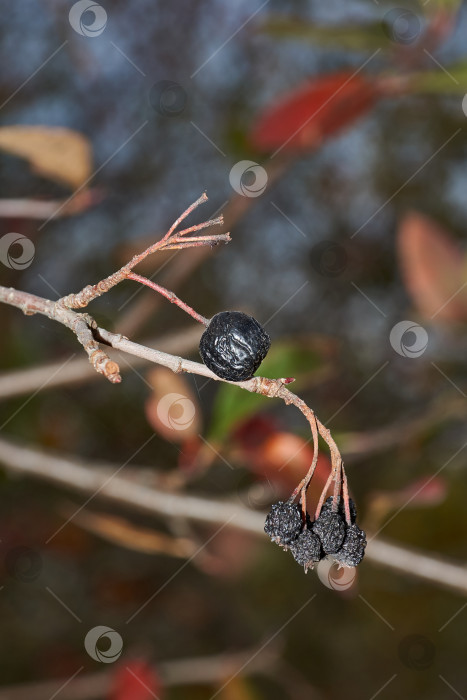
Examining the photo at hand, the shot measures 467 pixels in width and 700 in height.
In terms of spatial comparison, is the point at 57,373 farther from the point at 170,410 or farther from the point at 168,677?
the point at 168,677

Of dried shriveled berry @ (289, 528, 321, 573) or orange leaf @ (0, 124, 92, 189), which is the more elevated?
orange leaf @ (0, 124, 92, 189)

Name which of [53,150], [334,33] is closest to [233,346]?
[53,150]

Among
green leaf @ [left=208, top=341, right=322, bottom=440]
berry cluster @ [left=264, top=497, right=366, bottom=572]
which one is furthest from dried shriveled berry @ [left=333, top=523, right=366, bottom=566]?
green leaf @ [left=208, top=341, right=322, bottom=440]

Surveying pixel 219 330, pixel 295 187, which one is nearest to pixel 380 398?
pixel 295 187

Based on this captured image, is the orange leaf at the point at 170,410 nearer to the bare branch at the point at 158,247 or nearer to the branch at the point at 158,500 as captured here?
the branch at the point at 158,500

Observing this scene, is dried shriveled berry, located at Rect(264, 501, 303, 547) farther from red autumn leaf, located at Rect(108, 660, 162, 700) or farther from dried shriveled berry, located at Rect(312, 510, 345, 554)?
red autumn leaf, located at Rect(108, 660, 162, 700)

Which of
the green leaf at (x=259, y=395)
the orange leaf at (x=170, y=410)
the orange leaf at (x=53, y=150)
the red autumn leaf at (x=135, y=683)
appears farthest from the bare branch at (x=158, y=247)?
the red autumn leaf at (x=135, y=683)

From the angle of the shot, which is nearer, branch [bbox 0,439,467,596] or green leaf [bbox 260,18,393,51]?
branch [bbox 0,439,467,596]
